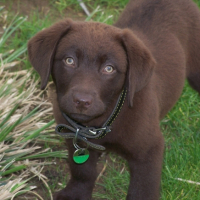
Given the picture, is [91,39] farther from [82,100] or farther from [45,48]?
[82,100]

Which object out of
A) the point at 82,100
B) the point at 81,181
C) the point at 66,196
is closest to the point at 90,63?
the point at 82,100

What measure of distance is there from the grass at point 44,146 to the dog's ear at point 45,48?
67cm

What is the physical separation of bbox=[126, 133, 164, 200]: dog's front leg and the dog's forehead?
80 cm

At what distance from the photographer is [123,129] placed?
3254 mm

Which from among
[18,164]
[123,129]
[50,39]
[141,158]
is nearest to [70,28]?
[50,39]

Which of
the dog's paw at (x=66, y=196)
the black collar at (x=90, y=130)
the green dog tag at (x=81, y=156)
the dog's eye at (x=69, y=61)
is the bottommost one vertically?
the dog's paw at (x=66, y=196)

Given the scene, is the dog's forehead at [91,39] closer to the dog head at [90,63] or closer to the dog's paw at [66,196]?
the dog head at [90,63]

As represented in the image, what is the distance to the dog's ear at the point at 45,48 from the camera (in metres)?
3.11

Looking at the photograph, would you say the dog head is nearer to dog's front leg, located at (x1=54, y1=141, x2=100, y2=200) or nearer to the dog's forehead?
the dog's forehead

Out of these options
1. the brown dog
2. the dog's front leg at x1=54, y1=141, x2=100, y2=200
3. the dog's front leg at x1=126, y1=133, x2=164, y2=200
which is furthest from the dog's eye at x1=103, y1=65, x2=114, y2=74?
the dog's front leg at x1=54, y1=141, x2=100, y2=200

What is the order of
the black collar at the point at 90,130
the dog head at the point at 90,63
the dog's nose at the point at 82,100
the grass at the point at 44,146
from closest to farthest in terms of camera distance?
1. the dog's nose at the point at 82,100
2. the dog head at the point at 90,63
3. the black collar at the point at 90,130
4. the grass at the point at 44,146

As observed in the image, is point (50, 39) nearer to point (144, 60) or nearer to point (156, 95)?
point (144, 60)

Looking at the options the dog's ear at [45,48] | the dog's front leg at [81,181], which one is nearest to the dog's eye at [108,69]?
the dog's ear at [45,48]

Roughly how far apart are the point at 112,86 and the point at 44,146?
1406 millimetres
